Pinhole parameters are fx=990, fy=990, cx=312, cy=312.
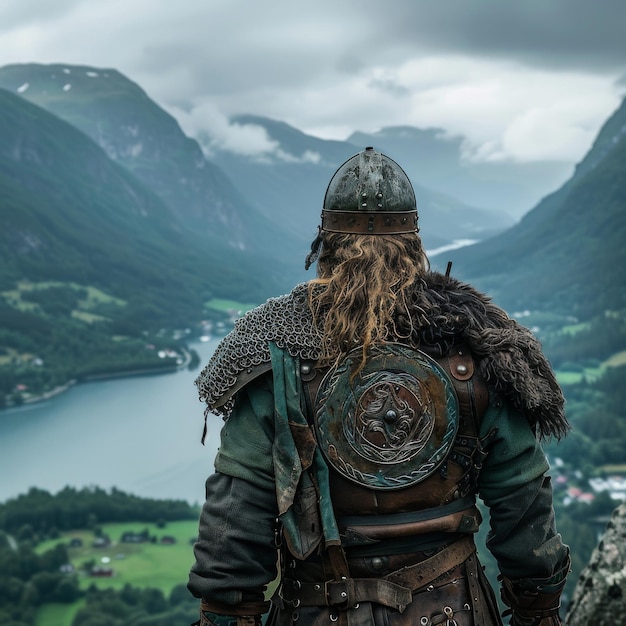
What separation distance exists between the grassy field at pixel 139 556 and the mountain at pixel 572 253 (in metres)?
60.0

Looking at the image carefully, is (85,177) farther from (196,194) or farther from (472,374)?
(472,374)

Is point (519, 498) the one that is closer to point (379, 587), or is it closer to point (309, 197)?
point (379, 587)

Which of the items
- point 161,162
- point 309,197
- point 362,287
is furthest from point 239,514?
point 161,162

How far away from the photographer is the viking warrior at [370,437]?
297cm

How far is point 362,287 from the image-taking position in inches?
120

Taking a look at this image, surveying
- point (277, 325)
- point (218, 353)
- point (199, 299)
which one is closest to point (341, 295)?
point (277, 325)

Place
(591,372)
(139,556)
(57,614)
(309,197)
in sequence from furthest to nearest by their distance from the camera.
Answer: (309,197) < (591,372) < (139,556) < (57,614)

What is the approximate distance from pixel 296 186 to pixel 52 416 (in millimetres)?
114803

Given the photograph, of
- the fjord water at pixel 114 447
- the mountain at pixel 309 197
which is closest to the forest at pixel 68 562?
the fjord water at pixel 114 447

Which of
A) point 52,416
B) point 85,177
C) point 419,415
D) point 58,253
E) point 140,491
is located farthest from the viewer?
point 85,177

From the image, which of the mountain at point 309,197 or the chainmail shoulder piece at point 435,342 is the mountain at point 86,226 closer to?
the mountain at point 309,197

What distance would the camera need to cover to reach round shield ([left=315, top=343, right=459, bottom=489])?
298cm

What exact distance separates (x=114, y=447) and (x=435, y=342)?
67.4m

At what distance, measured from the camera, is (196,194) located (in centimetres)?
18988
